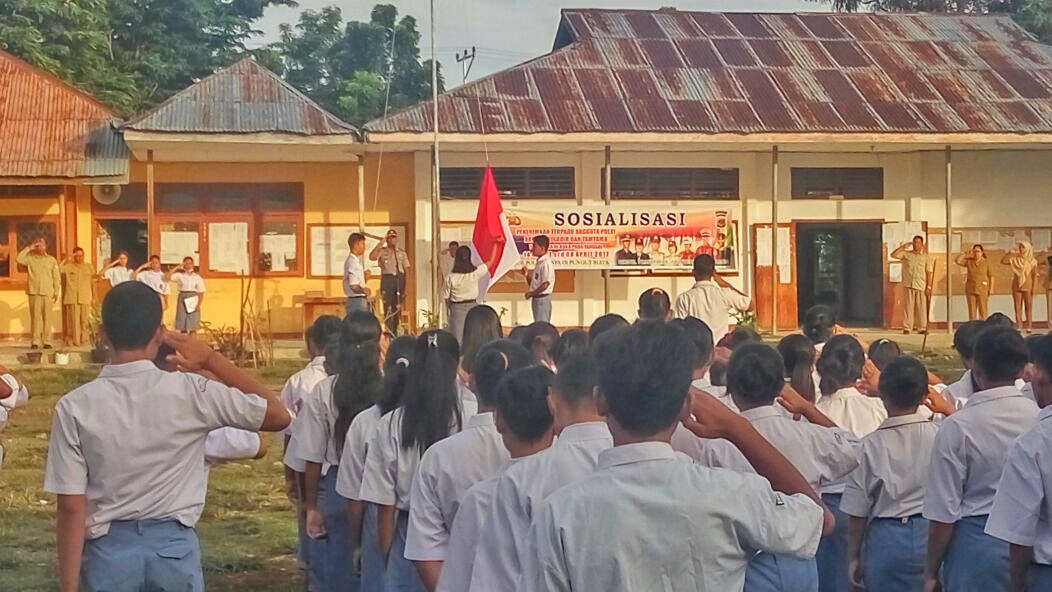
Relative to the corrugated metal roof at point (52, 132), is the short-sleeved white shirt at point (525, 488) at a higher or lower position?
lower

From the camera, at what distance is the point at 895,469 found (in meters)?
4.68

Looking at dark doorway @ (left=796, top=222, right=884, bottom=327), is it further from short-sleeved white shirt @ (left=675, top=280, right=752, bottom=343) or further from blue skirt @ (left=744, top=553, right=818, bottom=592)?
blue skirt @ (left=744, top=553, right=818, bottom=592)

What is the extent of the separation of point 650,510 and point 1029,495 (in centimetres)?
175

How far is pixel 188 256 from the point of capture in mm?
18969

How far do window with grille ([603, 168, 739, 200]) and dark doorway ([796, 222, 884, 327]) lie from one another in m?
1.58

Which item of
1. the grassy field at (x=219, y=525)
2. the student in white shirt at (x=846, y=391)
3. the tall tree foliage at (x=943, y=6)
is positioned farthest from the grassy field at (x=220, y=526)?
the tall tree foliage at (x=943, y=6)

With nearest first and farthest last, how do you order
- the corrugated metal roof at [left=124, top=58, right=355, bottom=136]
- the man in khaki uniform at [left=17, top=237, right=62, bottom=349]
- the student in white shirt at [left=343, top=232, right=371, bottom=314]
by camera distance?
the student in white shirt at [left=343, top=232, right=371, bottom=314]
the corrugated metal roof at [left=124, top=58, right=355, bottom=136]
the man in khaki uniform at [left=17, top=237, right=62, bottom=349]

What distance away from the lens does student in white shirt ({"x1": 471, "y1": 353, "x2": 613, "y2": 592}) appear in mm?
3012

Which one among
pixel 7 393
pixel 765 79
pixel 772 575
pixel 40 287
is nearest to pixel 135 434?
pixel 7 393

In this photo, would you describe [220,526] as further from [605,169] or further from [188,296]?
[605,169]

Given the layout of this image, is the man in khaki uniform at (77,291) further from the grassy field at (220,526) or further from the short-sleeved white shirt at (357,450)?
the short-sleeved white shirt at (357,450)

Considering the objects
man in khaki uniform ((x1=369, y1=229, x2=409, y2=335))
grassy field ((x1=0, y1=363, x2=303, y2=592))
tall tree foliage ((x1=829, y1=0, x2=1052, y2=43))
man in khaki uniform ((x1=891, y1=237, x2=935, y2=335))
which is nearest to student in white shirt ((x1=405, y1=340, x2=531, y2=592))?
grassy field ((x1=0, y1=363, x2=303, y2=592))

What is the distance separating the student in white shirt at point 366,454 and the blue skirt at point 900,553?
5.94 feet

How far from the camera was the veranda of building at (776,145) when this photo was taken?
1767 cm
